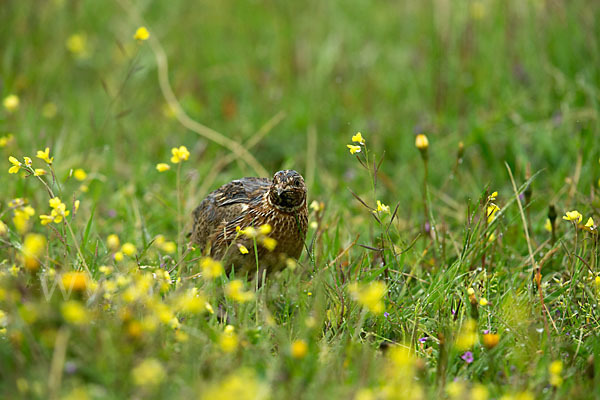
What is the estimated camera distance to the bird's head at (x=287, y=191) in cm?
378

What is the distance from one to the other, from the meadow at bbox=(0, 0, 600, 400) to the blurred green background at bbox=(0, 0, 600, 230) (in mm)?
27

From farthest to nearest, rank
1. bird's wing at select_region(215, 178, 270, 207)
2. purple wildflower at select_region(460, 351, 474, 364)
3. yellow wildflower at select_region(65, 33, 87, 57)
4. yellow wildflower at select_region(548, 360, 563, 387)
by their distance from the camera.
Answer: yellow wildflower at select_region(65, 33, 87, 57) < bird's wing at select_region(215, 178, 270, 207) < purple wildflower at select_region(460, 351, 474, 364) < yellow wildflower at select_region(548, 360, 563, 387)

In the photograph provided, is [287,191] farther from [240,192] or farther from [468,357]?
[468,357]

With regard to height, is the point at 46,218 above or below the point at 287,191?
above

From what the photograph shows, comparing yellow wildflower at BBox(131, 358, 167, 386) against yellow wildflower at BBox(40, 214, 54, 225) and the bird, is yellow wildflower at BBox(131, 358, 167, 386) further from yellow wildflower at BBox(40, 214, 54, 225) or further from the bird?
the bird

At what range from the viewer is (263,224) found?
12.8 ft

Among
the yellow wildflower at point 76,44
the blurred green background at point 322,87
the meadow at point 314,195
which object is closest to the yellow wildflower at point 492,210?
the meadow at point 314,195

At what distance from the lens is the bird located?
3.82 metres

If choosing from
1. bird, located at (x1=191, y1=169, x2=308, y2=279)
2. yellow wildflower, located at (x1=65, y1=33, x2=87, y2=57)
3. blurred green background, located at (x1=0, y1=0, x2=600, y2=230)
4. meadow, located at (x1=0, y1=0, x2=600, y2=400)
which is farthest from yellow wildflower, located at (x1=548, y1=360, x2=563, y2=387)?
yellow wildflower, located at (x1=65, y1=33, x2=87, y2=57)

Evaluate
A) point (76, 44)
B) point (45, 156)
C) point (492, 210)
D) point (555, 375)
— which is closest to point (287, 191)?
point (492, 210)

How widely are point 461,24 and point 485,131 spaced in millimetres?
1841

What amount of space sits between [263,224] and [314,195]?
70.0 inches

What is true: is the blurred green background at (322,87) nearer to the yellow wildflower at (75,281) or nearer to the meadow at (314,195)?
the meadow at (314,195)

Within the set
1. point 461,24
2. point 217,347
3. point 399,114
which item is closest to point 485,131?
point 399,114
